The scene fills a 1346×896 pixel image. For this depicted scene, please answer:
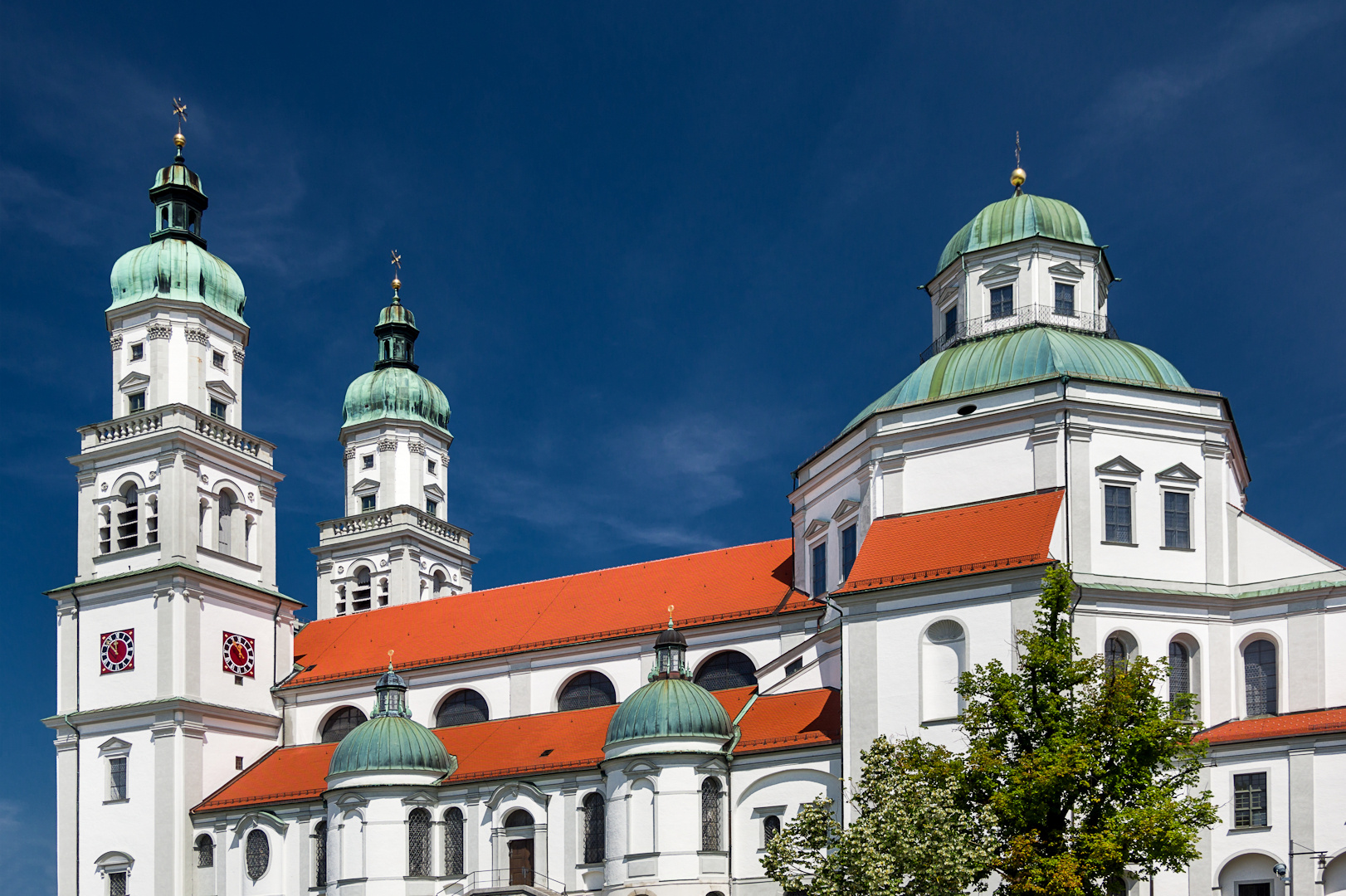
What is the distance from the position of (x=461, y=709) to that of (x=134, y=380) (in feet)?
54.3

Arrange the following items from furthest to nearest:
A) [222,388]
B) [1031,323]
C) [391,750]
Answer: [222,388]
[391,750]
[1031,323]

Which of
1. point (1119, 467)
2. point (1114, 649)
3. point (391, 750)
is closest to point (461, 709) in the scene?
point (391, 750)

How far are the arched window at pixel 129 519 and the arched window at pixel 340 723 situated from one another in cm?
907

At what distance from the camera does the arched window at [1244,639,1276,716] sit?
36.9 metres

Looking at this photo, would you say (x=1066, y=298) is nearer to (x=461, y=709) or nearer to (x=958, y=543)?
(x=958, y=543)

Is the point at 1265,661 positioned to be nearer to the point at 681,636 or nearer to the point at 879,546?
the point at 879,546

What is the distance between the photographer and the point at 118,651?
166 feet

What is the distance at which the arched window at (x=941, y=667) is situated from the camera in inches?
1404

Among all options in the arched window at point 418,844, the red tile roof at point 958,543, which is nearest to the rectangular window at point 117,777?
the arched window at point 418,844

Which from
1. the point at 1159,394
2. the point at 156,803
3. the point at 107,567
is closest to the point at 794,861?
the point at 1159,394

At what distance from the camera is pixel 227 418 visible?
180ft

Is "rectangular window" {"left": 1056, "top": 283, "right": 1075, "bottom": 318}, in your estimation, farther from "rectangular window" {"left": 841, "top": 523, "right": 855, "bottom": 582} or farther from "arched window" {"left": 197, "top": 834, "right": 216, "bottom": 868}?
"arched window" {"left": 197, "top": 834, "right": 216, "bottom": 868}

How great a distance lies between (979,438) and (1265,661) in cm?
882

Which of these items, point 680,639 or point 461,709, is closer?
point 680,639
